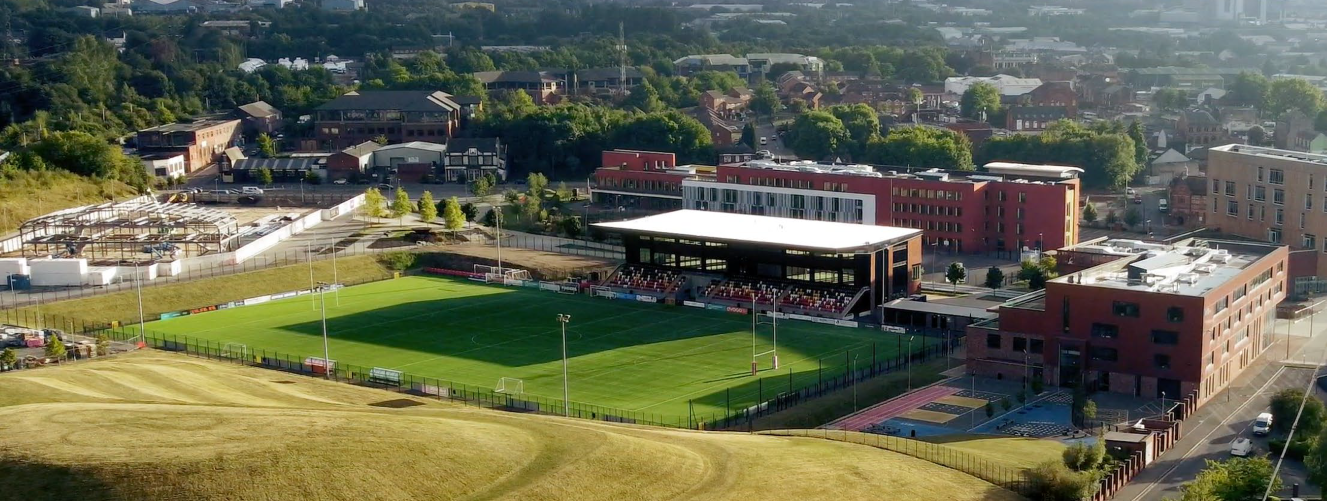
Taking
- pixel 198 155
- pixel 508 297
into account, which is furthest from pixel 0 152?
pixel 508 297

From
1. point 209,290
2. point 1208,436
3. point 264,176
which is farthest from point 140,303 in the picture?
point 264,176

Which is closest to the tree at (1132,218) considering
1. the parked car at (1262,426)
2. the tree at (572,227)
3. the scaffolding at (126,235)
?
the tree at (572,227)

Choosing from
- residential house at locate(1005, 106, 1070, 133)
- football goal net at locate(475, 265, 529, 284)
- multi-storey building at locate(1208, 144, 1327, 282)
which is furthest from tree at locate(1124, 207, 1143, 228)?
residential house at locate(1005, 106, 1070, 133)

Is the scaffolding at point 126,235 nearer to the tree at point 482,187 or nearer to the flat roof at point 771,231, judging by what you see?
the tree at point 482,187

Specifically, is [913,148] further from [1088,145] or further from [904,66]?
[904,66]

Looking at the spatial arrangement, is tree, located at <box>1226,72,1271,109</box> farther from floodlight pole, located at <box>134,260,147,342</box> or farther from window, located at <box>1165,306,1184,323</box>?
floodlight pole, located at <box>134,260,147,342</box>

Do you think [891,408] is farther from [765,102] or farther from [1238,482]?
[765,102]
